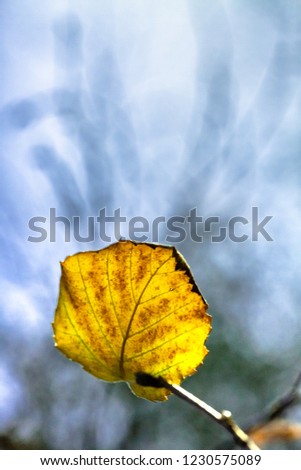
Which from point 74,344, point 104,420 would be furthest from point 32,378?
point 74,344

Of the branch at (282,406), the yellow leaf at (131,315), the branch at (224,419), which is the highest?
the yellow leaf at (131,315)

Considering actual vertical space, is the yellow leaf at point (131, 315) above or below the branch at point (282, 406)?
above

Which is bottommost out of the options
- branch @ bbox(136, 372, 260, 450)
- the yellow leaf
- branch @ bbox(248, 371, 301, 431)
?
branch @ bbox(248, 371, 301, 431)

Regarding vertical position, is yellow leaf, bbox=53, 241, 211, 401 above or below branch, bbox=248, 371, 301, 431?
above

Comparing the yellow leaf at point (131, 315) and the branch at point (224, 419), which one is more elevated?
the yellow leaf at point (131, 315)

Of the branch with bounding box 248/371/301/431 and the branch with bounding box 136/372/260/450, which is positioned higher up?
the branch with bounding box 136/372/260/450

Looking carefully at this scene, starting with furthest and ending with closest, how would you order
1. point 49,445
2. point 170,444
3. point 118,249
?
point 170,444
point 49,445
point 118,249
